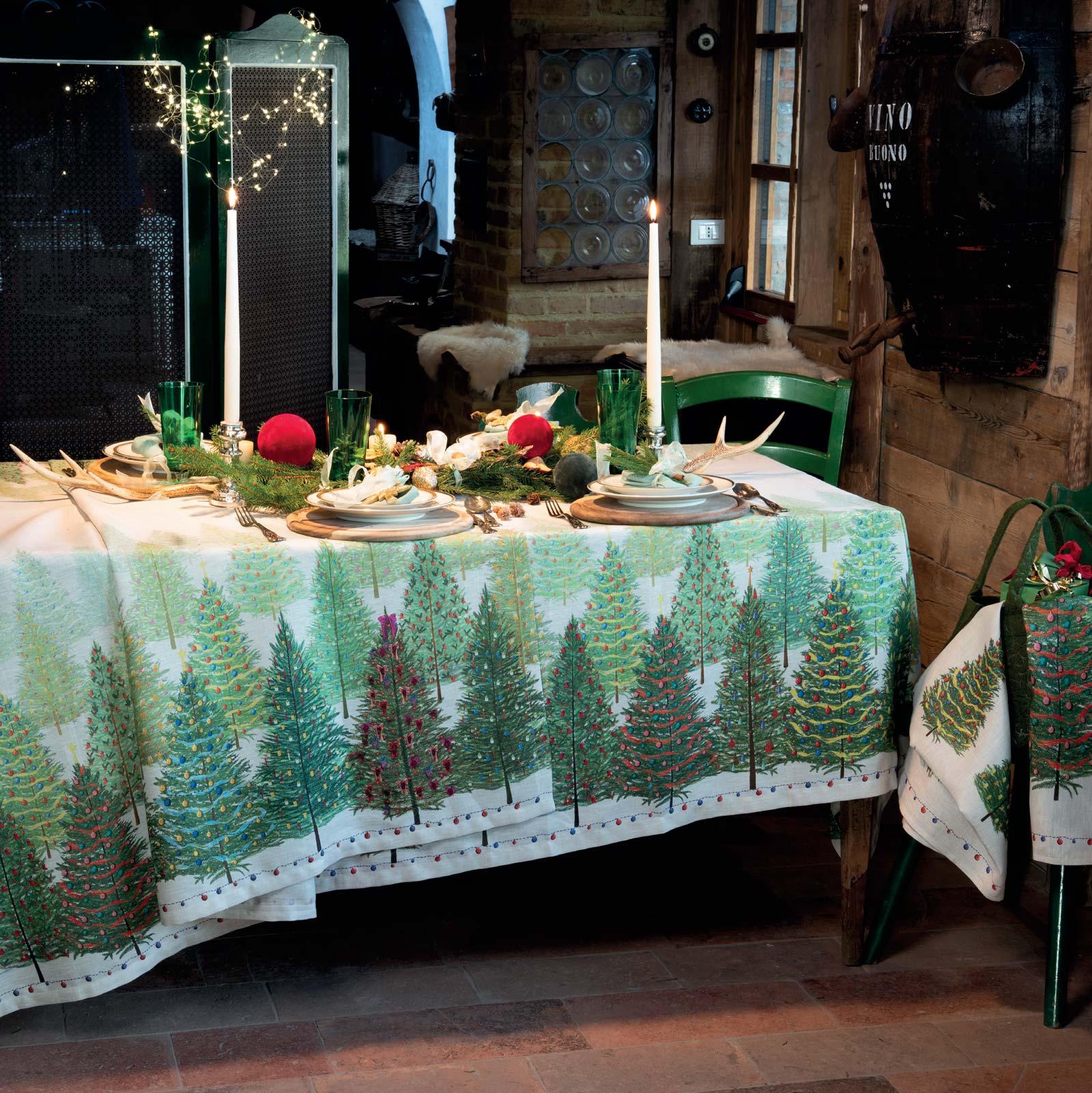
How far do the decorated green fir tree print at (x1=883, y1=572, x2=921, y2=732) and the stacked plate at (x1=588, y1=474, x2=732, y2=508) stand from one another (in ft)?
1.13

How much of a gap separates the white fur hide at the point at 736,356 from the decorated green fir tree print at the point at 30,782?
246 centimetres

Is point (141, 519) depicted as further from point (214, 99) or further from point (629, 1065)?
point (214, 99)

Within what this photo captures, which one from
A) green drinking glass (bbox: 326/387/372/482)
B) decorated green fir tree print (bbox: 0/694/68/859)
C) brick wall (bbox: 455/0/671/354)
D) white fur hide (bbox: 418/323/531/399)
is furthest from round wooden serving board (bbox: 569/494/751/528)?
brick wall (bbox: 455/0/671/354)

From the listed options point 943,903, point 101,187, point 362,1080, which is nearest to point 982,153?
point 943,903

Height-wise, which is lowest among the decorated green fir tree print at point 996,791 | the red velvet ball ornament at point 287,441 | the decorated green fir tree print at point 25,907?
the decorated green fir tree print at point 25,907

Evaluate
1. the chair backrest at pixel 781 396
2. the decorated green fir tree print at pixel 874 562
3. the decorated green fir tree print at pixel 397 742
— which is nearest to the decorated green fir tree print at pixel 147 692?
the decorated green fir tree print at pixel 397 742

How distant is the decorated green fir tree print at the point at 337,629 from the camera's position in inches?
80.9

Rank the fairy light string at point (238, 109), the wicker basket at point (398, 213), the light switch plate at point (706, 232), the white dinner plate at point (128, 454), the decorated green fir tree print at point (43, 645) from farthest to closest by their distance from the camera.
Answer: the wicker basket at point (398, 213) < the light switch plate at point (706, 232) < the fairy light string at point (238, 109) < the white dinner plate at point (128, 454) < the decorated green fir tree print at point (43, 645)

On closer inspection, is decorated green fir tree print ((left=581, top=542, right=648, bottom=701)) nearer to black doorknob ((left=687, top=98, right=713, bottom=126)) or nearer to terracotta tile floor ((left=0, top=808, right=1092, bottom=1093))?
terracotta tile floor ((left=0, top=808, right=1092, bottom=1093))

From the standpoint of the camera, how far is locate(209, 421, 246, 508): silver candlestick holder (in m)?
2.25

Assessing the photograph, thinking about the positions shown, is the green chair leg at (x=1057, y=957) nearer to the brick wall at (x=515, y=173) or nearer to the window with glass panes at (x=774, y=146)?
the window with glass panes at (x=774, y=146)

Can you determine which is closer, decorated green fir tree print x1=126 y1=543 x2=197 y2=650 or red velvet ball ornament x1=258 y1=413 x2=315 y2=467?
decorated green fir tree print x1=126 y1=543 x2=197 y2=650

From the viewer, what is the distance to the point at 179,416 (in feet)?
7.64

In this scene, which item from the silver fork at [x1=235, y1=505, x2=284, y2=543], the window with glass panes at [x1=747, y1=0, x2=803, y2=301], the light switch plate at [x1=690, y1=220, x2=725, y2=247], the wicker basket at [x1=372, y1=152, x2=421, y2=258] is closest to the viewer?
the silver fork at [x1=235, y1=505, x2=284, y2=543]
